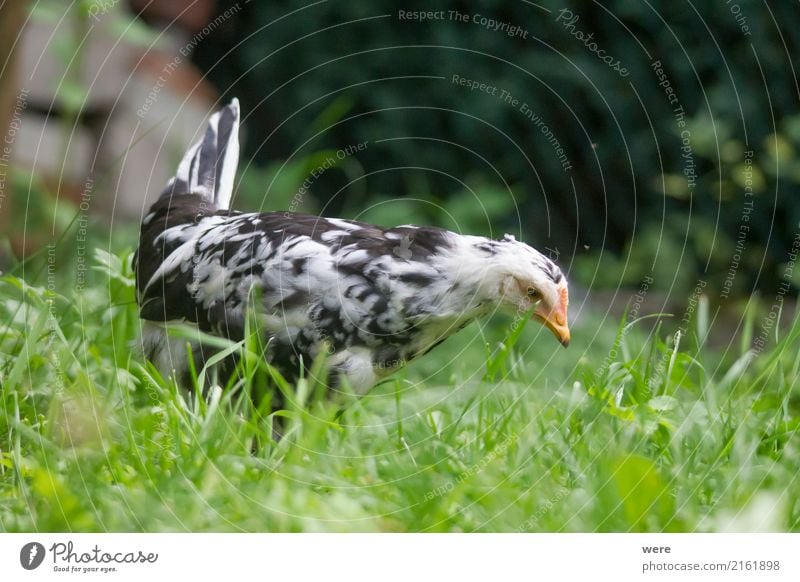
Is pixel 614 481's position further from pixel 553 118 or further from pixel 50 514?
pixel 553 118

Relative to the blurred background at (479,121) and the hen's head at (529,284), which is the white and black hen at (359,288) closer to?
the hen's head at (529,284)

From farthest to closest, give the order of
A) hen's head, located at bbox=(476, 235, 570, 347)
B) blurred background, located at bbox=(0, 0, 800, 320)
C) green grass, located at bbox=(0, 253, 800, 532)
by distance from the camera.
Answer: blurred background, located at bbox=(0, 0, 800, 320), hen's head, located at bbox=(476, 235, 570, 347), green grass, located at bbox=(0, 253, 800, 532)

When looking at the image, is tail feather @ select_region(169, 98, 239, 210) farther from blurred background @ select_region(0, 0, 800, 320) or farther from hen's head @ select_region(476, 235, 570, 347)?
hen's head @ select_region(476, 235, 570, 347)

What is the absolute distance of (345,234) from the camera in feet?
7.20

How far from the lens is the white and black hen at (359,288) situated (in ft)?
6.86

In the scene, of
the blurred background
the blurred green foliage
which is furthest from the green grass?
the blurred green foliage

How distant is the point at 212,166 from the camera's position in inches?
106

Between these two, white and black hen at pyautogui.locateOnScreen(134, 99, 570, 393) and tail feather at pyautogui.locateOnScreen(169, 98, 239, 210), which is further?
tail feather at pyautogui.locateOnScreen(169, 98, 239, 210)

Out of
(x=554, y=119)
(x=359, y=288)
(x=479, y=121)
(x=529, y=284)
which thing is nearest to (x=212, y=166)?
(x=359, y=288)

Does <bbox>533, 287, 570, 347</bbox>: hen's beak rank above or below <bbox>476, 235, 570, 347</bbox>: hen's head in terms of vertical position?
below

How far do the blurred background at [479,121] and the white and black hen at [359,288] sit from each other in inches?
49.6

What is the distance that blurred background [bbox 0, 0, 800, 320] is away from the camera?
12.1ft

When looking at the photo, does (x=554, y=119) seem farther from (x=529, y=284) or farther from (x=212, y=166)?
(x=529, y=284)
